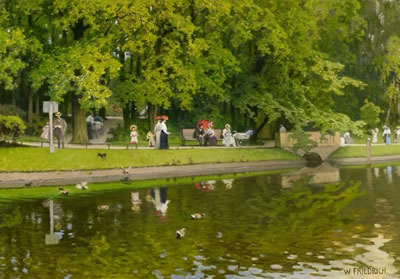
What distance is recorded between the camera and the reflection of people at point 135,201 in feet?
91.9

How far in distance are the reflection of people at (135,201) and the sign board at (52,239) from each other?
19.5 ft

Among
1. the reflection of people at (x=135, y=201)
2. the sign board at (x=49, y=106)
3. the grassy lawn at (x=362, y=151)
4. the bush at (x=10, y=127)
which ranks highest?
the sign board at (x=49, y=106)

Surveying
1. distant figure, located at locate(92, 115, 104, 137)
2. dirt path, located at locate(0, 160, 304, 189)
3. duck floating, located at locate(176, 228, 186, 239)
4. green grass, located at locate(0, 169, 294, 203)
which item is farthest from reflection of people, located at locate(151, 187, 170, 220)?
distant figure, located at locate(92, 115, 104, 137)

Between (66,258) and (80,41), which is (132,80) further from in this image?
(66,258)

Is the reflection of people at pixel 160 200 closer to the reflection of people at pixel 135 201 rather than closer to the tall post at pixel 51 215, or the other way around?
the reflection of people at pixel 135 201

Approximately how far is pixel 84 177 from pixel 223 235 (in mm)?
20047

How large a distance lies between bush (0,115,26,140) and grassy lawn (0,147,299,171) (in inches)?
36.4

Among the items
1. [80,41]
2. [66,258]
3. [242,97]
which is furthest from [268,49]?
[66,258]

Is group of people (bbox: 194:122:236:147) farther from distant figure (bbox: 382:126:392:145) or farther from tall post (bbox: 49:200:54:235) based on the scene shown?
tall post (bbox: 49:200:54:235)

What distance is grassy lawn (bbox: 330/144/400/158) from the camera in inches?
2191

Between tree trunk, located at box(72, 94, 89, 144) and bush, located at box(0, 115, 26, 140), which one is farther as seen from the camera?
tree trunk, located at box(72, 94, 89, 144)

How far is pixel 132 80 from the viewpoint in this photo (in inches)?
2137

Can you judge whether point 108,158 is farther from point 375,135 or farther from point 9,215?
point 375,135

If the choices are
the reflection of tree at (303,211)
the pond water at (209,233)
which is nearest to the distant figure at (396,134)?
the reflection of tree at (303,211)
